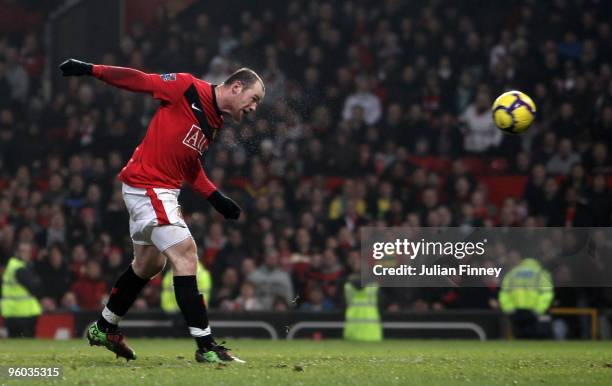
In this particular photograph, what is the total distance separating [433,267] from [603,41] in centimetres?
599

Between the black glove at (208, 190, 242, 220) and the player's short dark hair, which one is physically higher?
the player's short dark hair

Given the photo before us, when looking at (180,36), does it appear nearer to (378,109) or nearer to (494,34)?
(378,109)

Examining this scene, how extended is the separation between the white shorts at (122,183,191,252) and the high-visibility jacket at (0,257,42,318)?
7476 mm

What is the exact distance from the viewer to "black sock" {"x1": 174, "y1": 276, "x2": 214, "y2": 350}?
307 inches

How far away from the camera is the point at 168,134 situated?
26.2 ft

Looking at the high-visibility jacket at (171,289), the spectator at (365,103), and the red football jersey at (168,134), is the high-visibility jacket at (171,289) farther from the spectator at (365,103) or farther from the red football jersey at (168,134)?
the red football jersey at (168,134)

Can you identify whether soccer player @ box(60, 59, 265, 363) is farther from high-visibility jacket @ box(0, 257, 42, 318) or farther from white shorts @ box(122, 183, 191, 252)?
high-visibility jacket @ box(0, 257, 42, 318)

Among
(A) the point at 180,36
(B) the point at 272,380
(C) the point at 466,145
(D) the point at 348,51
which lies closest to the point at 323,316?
(C) the point at 466,145

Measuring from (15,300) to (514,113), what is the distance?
7.65m

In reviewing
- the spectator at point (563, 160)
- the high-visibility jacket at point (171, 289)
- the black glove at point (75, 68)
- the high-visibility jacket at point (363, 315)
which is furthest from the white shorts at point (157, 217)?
the spectator at point (563, 160)

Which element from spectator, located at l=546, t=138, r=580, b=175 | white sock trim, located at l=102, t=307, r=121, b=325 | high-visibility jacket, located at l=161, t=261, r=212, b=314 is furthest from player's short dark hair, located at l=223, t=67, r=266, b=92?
spectator, located at l=546, t=138, r=580, b=175

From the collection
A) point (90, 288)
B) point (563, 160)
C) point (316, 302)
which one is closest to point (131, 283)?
point (316, 302)

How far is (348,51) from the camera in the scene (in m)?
19.2

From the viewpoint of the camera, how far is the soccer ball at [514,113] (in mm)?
10633
